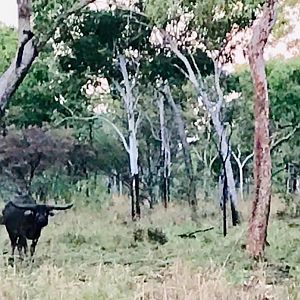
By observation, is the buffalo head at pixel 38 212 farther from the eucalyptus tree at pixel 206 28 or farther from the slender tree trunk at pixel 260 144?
the eucalyptus tree at pixel 206 28

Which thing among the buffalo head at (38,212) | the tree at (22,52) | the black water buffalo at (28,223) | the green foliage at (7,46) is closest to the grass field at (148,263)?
the black water buffalo at (28,223)

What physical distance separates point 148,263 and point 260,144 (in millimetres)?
2755

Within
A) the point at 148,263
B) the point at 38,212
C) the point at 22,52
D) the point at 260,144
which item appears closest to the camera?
the point at 148,263

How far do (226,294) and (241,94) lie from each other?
75.9 feet

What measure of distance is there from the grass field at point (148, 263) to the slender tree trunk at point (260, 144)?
40cm

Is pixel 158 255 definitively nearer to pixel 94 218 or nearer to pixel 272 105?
pixel 94 218

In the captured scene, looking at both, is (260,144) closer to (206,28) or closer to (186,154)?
(206,28)

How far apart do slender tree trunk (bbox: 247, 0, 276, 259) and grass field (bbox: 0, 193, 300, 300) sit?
0.40 m

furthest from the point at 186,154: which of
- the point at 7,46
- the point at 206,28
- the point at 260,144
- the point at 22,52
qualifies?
the point at 22,52

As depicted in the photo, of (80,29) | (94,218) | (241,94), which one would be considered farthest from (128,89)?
(241,94)

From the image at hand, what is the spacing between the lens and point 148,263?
442 inches

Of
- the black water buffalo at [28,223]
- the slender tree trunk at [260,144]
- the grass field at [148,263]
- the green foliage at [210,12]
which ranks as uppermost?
the green foliage at [210,12]

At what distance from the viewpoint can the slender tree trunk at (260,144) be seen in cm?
1248

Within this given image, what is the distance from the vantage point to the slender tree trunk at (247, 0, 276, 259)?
12484 millimetres
